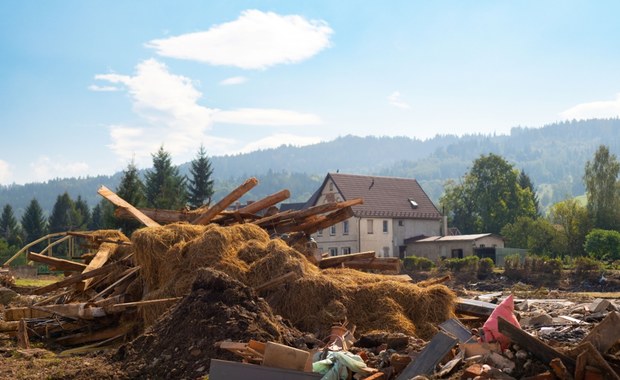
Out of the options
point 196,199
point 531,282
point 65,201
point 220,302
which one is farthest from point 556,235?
point 65,201

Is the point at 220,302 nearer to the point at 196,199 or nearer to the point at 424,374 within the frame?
the point at 424,374

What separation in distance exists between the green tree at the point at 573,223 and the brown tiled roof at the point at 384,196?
32.6ft

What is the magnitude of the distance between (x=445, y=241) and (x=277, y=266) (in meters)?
43.6

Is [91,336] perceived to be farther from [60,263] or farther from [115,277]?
[60,263]

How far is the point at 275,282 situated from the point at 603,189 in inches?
2206

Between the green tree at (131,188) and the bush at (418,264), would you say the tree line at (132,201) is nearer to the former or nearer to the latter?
the green tree at (131,188)

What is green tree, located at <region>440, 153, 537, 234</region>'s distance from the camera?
75.2 metres

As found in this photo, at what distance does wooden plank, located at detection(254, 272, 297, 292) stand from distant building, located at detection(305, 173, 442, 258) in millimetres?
40634

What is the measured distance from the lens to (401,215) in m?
58.4

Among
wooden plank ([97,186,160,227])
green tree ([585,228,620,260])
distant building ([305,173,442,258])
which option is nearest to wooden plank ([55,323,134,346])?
wooden plank ([97,186,160,227])

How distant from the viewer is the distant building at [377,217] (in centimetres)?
5566

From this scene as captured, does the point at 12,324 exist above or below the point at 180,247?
below

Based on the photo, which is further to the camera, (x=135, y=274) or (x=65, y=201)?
(x=65, y=201)

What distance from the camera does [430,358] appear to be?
782 cm
